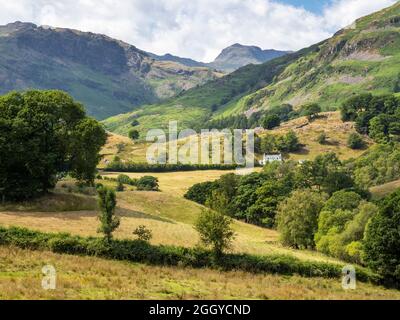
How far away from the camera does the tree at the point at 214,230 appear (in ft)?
176

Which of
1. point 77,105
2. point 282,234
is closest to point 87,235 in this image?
Answer: point 77,105

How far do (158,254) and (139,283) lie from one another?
41.0ft

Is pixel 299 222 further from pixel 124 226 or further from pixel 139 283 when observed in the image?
pixel 139 283

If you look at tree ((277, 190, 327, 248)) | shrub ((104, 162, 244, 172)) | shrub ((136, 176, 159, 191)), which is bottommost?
tree ((277, 190, 327, 248))

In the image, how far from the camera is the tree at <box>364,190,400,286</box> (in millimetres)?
56912

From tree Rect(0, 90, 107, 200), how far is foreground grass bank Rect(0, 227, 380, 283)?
61.3ft

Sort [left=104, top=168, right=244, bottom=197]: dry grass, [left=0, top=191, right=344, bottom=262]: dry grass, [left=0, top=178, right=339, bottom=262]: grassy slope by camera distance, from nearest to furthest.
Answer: [left=0, top=191, right=344, bottom=262]: dry grass → [left=0, top=178, right=339, bottom=262]: grassy slope → [left=104, top=168, right=244, bottom=197]: dry grass

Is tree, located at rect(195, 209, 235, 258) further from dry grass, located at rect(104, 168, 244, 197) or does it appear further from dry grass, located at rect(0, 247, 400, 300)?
dry grass, located at rect(104, 168, 244, 197)

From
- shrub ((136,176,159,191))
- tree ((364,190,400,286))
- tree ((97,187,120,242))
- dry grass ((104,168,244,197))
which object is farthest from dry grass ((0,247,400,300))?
dry grass ((104,168,244,197))

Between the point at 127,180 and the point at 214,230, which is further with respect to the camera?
the point at 127,180

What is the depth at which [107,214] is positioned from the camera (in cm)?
5369

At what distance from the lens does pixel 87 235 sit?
57.2m

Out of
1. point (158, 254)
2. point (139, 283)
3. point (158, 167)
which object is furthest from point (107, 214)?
point (158, 167)
